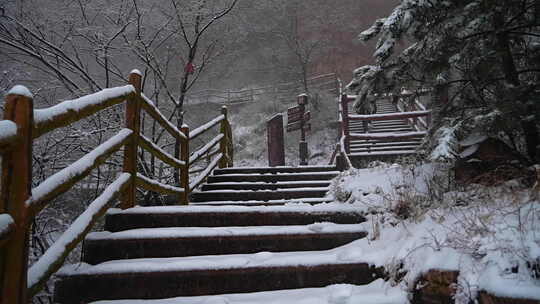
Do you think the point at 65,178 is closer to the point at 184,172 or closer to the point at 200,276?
the point at 200,276

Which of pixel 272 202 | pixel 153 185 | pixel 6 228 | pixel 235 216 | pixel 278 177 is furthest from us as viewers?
pixel 278 177

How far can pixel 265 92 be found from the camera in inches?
931

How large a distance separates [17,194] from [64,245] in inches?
23.0

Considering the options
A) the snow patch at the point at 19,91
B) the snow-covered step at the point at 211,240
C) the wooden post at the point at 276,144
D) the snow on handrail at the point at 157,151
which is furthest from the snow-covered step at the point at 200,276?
the wooden post at the point at 276,144

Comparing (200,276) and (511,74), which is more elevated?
(511,74)

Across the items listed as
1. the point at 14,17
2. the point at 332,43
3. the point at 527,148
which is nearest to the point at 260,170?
the point at 527,148

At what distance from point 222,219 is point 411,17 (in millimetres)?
2647

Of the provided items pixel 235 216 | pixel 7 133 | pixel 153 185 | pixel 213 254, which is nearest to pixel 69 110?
pixel 7 133

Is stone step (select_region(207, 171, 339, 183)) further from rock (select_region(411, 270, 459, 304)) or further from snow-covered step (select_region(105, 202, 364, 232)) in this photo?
rock (select_region(411, 270, 459, 304))

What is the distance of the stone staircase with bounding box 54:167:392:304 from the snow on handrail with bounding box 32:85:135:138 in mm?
964

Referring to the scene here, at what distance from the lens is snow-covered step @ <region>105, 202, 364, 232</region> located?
2895 mm

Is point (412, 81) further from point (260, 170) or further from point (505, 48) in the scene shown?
point (260, 170)

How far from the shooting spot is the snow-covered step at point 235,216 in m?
2.89

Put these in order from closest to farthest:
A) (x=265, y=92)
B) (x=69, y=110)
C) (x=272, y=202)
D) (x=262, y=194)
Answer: (x=69, y=110)
(x=272, y=202)
(x=262, y=194)
(x=265, y=92)
